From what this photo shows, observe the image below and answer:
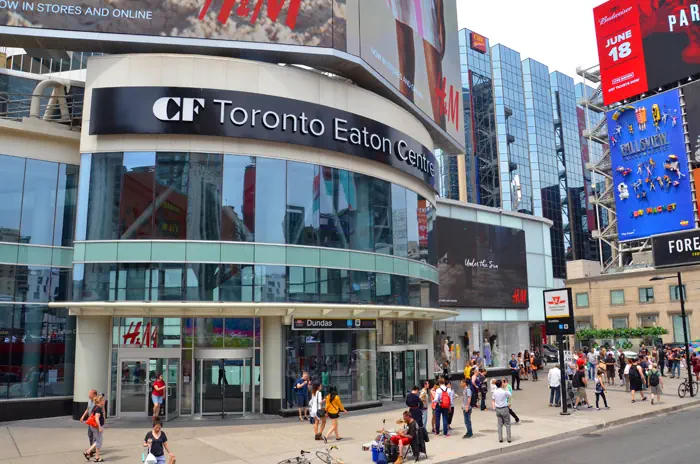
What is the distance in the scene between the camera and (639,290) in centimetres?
6712

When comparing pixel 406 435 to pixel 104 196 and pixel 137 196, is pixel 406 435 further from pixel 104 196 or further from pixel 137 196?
pixel 104 196

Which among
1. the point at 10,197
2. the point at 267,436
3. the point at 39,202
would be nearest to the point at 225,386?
the point at 267,436

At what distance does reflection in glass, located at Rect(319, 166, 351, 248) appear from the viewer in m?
25.0

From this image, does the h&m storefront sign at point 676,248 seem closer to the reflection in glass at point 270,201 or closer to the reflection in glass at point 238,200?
the reflection in glass at point 270,201

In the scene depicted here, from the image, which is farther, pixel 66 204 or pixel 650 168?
pixel 650 168

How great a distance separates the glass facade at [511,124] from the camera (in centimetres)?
11100

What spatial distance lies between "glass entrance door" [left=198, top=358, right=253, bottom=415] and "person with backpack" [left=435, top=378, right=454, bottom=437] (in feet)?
25.9

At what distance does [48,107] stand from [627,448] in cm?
2479

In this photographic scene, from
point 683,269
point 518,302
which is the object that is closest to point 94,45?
point 518,302

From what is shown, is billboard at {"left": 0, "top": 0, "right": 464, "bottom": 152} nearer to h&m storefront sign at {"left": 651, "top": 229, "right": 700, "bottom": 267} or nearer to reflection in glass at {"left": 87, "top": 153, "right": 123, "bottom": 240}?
reflection in glass at {"left": 87, "top": 153, "right": 123, "bottom": 240}

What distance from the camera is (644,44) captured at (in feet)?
228

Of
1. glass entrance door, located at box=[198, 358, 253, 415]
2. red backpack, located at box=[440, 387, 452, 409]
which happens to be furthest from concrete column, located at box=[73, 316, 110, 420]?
red backpack, located at box=[440, 387, 452, 409]

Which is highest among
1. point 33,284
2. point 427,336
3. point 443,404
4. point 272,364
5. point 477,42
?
point 477,42

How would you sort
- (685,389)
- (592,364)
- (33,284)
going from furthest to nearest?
1. (592,364)
2. (685,389)
3. (33,284)
